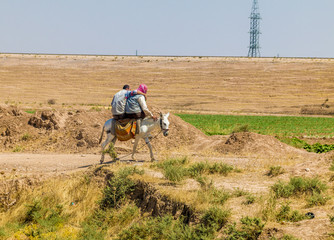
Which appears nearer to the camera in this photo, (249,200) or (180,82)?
(249,200)

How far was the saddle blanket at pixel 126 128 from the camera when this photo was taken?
14.9 m

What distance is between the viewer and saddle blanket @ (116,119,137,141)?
48.9ft

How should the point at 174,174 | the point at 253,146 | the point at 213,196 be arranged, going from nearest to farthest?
1. the point at 213,196
2. the point at 174,174
3. the point at 253,146

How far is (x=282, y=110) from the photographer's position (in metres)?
58.2

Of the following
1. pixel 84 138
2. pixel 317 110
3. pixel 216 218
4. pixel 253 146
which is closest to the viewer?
pixel 216 218

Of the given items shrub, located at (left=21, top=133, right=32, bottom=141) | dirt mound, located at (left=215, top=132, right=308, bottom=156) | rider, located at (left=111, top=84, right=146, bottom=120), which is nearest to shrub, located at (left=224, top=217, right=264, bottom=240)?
rider, located at (left=111, top=84, right=146, bottom=120)

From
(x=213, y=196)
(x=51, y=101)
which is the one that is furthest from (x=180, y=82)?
(x=213, y=196)

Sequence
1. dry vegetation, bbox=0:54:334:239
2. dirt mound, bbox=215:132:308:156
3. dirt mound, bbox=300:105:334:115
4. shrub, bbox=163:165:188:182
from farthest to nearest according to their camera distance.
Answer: dirt mound, bbox=300:105:334:115, dirt mound, bbox=215:132:308:156, shrub, bbox=163:165:188:182, dry vegetation, bbox=0:54:334:239

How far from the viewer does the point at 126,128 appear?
48.9 feet

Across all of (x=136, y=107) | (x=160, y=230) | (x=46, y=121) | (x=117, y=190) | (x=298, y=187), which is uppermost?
(x=136, y=107)

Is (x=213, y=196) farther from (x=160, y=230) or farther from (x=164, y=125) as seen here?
(x=164, y=125)

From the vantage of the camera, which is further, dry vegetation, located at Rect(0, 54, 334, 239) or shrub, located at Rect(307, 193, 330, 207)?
shrub, located at Rect(307, 193, 330, 207)

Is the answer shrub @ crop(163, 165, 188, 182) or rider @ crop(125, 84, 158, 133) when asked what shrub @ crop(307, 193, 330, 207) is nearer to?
shrub @ crop(163, 165, 188, 182)

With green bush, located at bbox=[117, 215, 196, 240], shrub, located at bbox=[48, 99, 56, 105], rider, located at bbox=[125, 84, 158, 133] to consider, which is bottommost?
shrub, located at bbox=[48, 99, 56, 105]
